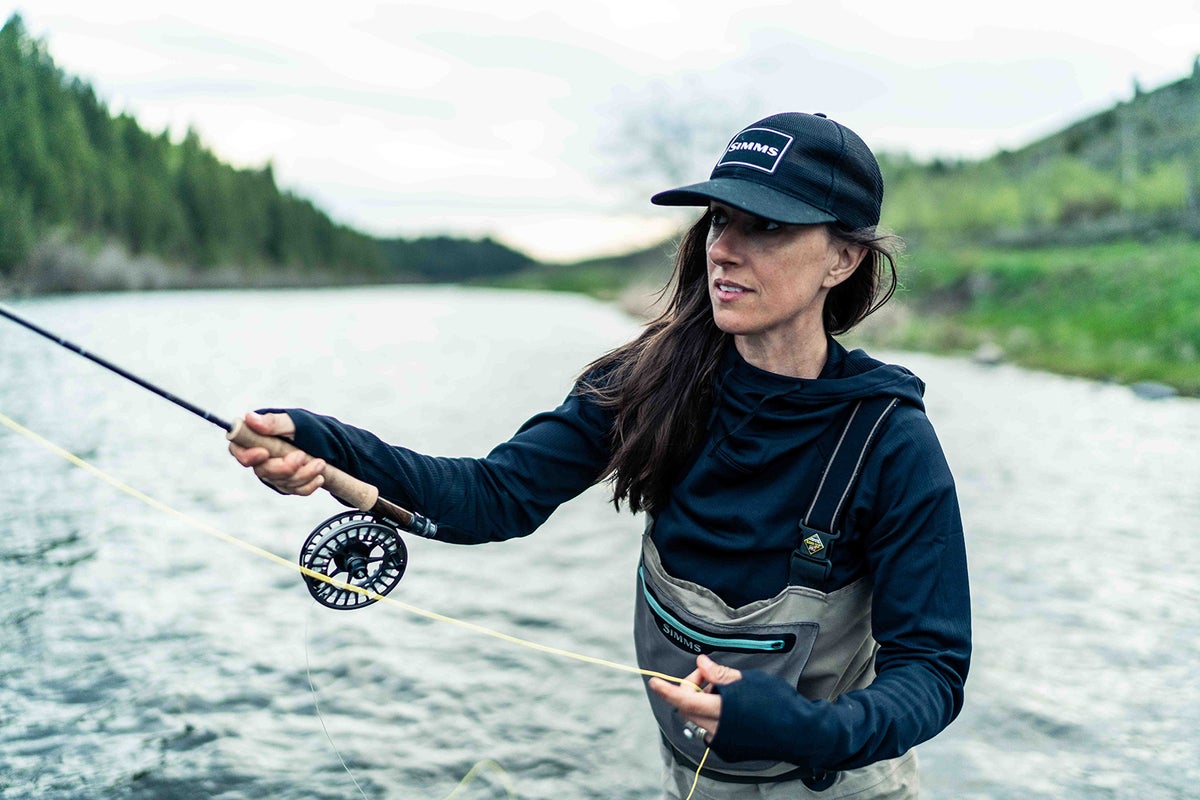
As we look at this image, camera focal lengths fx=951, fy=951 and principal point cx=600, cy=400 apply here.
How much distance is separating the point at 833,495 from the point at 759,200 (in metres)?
0.59

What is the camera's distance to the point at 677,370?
6.98 feet

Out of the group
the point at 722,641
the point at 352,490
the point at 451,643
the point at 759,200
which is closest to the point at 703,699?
the point at 722,641

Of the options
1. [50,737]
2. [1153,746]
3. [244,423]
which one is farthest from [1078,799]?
[50,737]

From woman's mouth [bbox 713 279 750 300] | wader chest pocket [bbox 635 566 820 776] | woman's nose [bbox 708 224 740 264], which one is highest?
woman's nose [bbox 708 224 740 264]

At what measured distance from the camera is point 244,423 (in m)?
1.74

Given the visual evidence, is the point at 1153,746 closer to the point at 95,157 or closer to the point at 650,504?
the point at 650,504

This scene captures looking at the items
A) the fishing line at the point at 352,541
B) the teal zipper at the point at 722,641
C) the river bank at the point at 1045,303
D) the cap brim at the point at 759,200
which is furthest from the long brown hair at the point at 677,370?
the river bank at the point at 1045,303

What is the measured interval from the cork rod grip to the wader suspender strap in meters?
0.84

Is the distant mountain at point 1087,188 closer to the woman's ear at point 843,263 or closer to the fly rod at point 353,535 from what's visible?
the woman's ear at point 843,263

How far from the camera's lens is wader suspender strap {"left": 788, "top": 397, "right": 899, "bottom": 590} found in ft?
6.06

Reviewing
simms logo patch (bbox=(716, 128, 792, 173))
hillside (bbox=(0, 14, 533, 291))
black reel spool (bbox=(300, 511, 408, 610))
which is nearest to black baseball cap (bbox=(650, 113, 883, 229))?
simms logo patch (bbox=(716, 128, 792, 173))

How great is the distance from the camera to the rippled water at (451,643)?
4516mm

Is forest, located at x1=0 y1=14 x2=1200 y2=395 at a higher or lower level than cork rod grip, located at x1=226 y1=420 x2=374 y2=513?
higher

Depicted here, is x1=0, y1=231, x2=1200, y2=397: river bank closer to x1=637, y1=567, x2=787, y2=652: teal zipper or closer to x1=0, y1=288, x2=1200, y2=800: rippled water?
x1=0, y1=288, x2=1200, y2=800: rippled water
